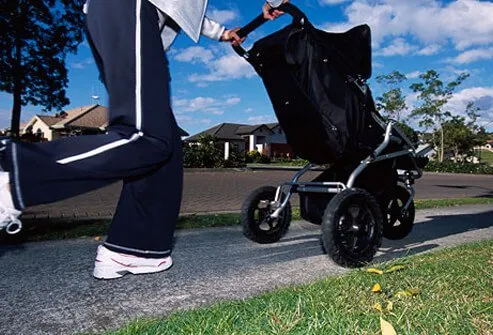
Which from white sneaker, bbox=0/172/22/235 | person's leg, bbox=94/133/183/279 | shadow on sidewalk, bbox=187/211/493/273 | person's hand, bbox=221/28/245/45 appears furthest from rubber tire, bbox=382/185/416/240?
white sneaker, bbox=0/172/22/235

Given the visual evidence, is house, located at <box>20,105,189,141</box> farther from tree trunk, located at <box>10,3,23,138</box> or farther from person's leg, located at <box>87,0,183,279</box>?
person's leg, located at <box>87,0,183,279</box>

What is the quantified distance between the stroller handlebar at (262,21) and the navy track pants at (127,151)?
852mm

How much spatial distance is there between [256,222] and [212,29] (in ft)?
6.80

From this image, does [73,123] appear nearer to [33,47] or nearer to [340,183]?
[33,47]

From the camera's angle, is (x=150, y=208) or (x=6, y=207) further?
(x=150, y=208)

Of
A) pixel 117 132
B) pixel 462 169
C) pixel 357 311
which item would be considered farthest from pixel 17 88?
pixel 462 169

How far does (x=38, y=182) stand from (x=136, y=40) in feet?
2.22

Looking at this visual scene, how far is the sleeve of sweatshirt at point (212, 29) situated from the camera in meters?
2.16

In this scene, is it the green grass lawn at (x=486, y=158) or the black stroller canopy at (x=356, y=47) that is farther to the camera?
the green grass lawn at (x=486, y=158)

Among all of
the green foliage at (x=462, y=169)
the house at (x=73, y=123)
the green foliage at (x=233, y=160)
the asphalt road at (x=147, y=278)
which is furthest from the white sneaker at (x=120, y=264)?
the green foliage at (x=462, y=169)

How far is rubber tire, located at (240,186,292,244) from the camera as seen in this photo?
3650 millimetres

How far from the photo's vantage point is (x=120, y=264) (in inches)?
71.7

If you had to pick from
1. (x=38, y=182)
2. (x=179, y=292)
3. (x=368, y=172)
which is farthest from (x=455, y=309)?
(x=368, y=172)

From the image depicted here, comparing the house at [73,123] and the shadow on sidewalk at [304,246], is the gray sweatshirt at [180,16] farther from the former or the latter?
the house at [73,123]
